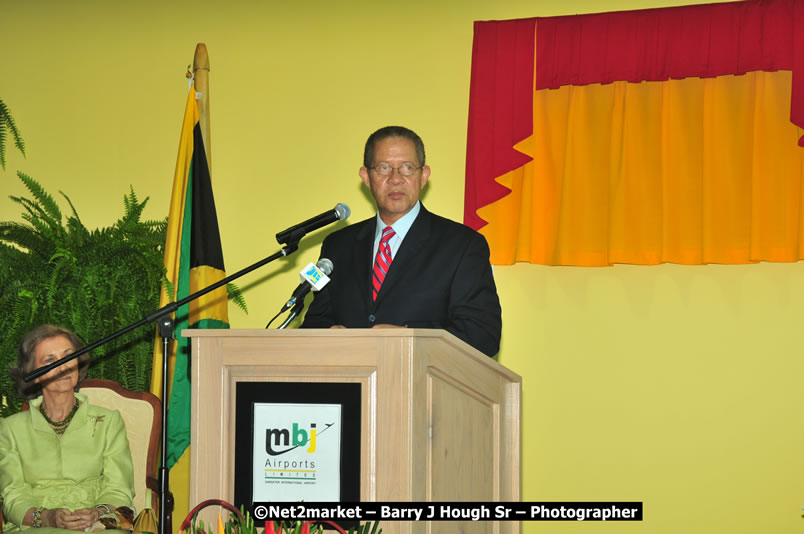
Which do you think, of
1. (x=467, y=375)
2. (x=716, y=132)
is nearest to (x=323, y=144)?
(x=716, y=132)

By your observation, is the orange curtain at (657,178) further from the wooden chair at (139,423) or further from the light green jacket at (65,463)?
the light green jacket at (65,463)

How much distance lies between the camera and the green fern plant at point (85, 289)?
404cm

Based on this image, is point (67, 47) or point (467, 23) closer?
point (467, 23)

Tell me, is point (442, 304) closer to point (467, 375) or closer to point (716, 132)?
point (467, 375)

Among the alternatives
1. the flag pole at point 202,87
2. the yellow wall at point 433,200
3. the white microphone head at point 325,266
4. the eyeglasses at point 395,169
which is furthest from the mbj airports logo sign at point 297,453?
the flag pole at point 202,87

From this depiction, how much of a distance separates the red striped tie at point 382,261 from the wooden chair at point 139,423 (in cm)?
114

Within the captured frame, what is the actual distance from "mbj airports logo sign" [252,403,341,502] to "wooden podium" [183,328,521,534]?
0.07m

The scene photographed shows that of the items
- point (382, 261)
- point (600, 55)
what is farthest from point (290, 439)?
point (600, 55)

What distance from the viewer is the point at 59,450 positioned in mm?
Answer: 3336

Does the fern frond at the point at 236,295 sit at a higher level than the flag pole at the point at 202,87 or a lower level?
lower

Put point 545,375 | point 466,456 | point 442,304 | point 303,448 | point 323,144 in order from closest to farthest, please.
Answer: point 303,448 → point 466,456 → point 442,304 → point 545,375 → point 323,144

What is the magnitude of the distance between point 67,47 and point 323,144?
1.55m

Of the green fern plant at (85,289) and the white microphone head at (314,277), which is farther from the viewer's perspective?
the green fern plant at (85,289)

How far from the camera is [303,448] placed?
206 cm
